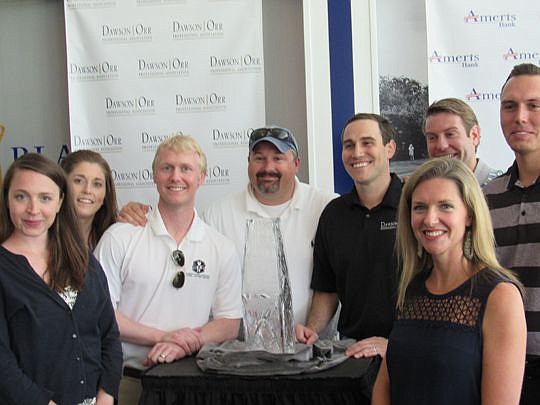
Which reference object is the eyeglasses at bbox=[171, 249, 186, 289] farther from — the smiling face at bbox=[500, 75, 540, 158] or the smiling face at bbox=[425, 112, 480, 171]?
the smiling face at bbox=[500, 75, 540, 158]

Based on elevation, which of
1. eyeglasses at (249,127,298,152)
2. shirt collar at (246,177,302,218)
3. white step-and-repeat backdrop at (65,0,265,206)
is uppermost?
white step-and-repeat backdrop at (65,0,265,206)

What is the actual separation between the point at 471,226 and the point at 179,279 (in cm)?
113

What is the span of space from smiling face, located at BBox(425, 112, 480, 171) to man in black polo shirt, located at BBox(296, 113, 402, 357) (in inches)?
6.8

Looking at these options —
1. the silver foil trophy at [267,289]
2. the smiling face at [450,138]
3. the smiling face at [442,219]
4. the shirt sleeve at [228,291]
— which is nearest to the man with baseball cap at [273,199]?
the shirt sleeve at [228,291]

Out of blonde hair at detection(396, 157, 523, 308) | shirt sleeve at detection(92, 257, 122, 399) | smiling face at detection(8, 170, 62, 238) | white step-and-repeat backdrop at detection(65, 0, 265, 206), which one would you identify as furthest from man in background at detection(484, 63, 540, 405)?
white step-and-repeat backdrop at detection(65, 0, 265, 206)

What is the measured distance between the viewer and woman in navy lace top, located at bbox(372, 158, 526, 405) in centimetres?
154

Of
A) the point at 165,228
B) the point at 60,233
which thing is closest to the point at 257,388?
the point at 60,233

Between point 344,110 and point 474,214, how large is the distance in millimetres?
2144

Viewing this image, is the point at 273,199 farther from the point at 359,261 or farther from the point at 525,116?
the point at 525,116

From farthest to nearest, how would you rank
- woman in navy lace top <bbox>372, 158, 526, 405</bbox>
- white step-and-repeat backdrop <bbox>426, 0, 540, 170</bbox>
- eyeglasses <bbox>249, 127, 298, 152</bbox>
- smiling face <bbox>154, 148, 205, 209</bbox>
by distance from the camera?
white step-and-repeat backdrop <bbox>426, 0, 540, 170</bbox> < eyeglasses <bbox>249, 127, 298, 152</bbox> < smiling face <bbox>154, 148, 205, 209</bbox> < woman in navy lace top <bbox>372, 158, 526, 405</bbox>

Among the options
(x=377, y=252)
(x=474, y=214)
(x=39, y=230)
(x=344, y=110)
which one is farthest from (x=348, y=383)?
(x=344, y=110)

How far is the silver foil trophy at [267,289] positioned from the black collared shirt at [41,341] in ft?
1.56

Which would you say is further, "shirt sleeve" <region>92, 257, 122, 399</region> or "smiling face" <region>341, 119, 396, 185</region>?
"smiling face" <region>341, 119, 396, 185</region>

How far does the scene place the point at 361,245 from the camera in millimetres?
2561
